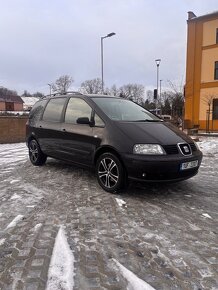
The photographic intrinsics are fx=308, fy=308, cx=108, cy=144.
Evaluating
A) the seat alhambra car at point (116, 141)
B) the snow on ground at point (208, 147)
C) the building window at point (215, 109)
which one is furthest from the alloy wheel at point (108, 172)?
the building window at point (215, 109)

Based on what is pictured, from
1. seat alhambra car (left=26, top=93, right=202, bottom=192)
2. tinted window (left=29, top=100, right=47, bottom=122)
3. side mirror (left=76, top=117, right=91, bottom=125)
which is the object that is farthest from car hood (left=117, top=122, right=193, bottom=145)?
tinted window (left=29, top=100, right=47, bottom=122)

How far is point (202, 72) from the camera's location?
28016 millimetres

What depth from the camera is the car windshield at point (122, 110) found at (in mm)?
5820

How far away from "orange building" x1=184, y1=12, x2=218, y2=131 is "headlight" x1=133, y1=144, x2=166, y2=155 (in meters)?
22.6

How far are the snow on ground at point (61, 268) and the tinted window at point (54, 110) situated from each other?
12.7 ft

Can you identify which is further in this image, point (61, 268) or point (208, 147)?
point (208, 147)

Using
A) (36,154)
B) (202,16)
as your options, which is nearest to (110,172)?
(36,154)

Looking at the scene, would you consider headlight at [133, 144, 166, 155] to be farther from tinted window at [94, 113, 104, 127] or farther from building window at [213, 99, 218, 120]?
building window at [213, 99, 218, 120]

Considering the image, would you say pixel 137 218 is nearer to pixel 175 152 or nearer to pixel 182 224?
pixel 182 224

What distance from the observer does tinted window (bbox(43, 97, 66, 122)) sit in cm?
692

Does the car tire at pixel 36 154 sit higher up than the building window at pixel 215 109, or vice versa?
the building window at pixel 215 109

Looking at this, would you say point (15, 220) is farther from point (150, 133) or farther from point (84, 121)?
point (150, 133)

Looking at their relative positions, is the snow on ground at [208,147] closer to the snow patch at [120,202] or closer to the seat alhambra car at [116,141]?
the seat alhambra car at [116,141]

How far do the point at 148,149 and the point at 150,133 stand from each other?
383 millimetres
